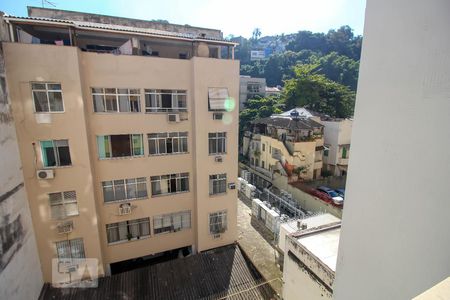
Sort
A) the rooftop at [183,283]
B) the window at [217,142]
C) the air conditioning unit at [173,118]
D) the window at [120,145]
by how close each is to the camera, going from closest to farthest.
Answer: the rooftop at [183,283]
the window at [120,145]
the air conditioning unit at [173,118]
the window at [217,142]

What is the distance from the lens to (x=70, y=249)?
918cm

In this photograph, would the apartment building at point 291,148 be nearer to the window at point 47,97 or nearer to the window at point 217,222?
the window at point 217,222

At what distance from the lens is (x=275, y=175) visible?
21.8 m

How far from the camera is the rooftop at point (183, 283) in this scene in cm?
899

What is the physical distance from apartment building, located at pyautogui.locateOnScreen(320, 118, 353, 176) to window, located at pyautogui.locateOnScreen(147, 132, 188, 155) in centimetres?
1734

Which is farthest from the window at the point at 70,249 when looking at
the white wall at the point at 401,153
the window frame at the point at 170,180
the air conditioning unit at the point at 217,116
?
the white wall at the point at 401,153

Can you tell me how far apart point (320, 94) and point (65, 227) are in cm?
3204

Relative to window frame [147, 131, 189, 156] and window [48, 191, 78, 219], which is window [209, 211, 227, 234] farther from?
window [48, 191, 78, 219]

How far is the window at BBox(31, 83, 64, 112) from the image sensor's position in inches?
312

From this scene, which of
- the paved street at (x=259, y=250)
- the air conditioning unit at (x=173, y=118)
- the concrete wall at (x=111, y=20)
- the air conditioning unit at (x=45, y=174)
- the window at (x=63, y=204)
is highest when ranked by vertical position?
the concrete wall at (x=111, y=20)

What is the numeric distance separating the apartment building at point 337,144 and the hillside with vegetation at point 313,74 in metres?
10.1

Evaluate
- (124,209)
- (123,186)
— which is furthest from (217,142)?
(124,209)

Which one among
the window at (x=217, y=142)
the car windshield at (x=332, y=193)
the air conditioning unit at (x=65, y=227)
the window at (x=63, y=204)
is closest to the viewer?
the window at (x=63, y=204)

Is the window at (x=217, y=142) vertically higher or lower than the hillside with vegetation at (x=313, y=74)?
lower
